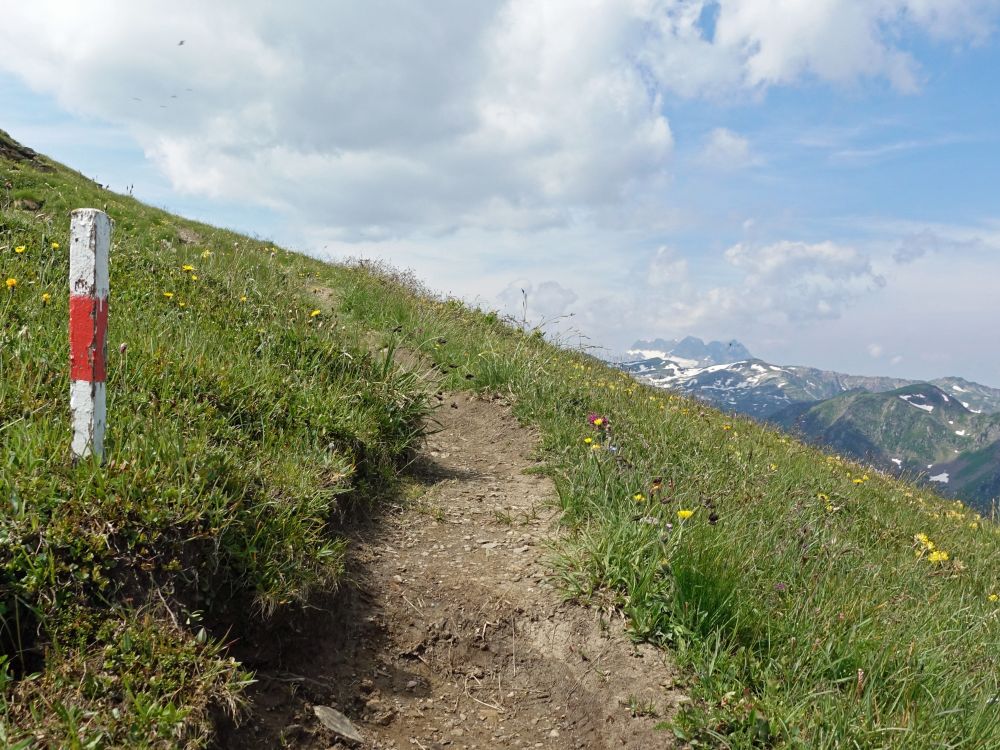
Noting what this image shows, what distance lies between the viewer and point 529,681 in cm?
377

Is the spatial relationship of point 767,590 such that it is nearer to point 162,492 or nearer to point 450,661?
point 450,661

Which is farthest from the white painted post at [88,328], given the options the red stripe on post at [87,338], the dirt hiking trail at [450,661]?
the dirt hiking trail at [450,661]

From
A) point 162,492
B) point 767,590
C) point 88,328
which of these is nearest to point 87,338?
point 88,328

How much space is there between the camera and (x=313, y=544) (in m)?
4.00

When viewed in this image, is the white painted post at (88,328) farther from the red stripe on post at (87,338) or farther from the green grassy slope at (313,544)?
the green grassy slope at (313,544)

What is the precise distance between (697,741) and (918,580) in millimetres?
3167

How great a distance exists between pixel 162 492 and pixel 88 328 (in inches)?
34.8

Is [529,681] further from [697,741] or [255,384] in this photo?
[255,384]

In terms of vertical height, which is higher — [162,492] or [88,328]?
[88,328]

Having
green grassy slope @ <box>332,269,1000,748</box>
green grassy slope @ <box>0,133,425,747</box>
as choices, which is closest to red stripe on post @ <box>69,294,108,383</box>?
green grassy slope @ <box>0,133,425,747</box>

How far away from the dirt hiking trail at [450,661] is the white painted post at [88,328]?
135 cm

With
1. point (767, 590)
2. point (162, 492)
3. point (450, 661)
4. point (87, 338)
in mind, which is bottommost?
point (450, 661)

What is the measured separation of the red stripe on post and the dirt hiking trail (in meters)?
1.58

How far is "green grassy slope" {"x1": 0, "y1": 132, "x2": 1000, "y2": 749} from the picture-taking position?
282 cm
